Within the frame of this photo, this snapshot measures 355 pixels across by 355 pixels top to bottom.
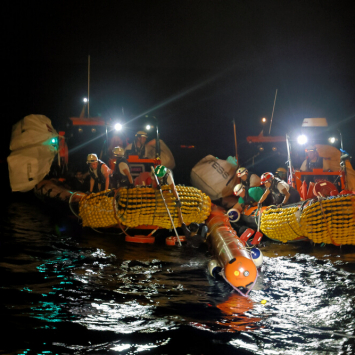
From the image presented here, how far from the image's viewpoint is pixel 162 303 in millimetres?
3018

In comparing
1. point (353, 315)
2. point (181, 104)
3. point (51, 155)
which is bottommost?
point (353, 315)

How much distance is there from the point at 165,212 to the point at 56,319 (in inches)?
125

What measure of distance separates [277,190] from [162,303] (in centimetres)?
407

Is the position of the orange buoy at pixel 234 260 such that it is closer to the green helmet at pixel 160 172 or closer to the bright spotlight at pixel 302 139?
the green helmet at pixel 160 172

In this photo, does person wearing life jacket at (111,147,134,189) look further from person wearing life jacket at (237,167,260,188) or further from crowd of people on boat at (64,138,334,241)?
person wearing life jacket at (237,167,260,188)

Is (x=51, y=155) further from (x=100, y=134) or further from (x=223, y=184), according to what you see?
(x=223, y=184)

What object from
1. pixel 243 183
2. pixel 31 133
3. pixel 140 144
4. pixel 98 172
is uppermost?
pixel 31 133

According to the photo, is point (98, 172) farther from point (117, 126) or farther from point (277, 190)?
point (277, 190)

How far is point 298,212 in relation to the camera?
17.3ft

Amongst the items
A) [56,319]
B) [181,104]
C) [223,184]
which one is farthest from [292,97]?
[56,319]

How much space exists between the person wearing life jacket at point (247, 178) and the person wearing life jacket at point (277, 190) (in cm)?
53

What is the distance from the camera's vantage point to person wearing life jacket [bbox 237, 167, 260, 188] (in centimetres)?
708

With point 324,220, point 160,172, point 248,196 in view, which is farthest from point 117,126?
point 324,220

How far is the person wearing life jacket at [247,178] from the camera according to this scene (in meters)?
7.08
